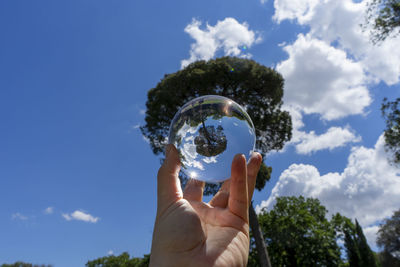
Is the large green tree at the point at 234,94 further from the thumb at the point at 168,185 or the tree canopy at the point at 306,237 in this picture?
the thumb at the point at 168,185

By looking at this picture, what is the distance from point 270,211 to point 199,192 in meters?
28.0

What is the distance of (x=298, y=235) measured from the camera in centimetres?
2647

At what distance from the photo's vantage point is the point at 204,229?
2.38m

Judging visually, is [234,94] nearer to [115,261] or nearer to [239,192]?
[239,192]

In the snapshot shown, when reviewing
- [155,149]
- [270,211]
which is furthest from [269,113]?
[270,211]

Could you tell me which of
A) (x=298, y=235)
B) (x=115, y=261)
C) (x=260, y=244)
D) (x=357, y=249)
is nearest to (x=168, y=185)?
(x=260, y=244)

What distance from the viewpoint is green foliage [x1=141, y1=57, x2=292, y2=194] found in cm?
1809

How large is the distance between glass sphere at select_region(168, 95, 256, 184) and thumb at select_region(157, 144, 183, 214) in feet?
1.21

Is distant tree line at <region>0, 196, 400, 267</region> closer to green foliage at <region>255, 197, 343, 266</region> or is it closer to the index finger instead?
green foliage at <region>255, 197, 343, 266</region>

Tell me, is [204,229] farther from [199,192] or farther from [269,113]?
[269,113]

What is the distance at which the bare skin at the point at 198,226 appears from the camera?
211cm

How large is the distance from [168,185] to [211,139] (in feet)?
2.51

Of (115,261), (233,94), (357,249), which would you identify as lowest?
(357,249)

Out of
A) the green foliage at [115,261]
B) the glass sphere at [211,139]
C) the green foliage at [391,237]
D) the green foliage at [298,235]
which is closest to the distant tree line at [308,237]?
the green foliage at [298,235]
